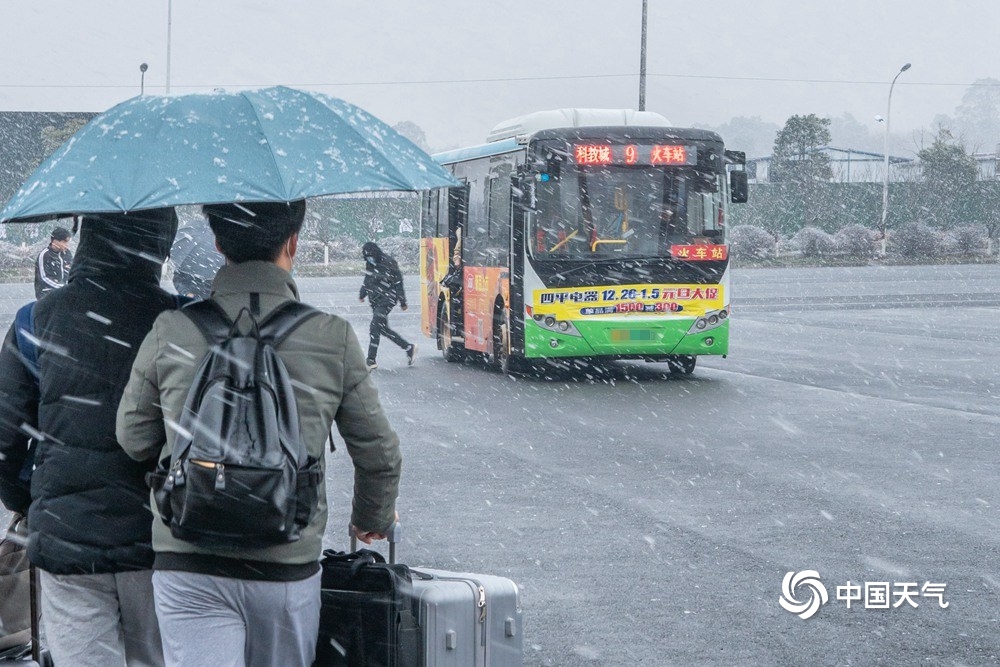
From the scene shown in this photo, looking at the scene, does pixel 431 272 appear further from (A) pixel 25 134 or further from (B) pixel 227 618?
(A) pixel 25 134

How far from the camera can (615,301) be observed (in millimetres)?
16328

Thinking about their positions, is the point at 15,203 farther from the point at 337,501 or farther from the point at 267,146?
the point at 337,501

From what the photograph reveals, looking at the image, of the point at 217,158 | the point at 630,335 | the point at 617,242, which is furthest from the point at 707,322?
the point at 217,158

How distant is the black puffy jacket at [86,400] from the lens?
3.08 m

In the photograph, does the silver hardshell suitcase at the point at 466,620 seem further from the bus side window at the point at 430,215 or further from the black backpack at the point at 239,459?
the bus side window at the point at 430,215

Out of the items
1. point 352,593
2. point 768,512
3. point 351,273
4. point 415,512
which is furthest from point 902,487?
point 351,273

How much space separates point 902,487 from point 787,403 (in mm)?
4726

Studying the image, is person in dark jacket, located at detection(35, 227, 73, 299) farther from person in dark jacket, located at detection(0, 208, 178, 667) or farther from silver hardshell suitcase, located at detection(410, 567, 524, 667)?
silver hardshell suitcase, located at detection(410, 567, 524, 667)

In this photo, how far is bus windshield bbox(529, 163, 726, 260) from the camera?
16.4m

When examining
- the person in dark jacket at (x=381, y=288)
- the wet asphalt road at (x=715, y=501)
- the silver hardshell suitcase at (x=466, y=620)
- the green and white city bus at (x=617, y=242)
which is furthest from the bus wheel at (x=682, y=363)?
the silver hardshell suitcase at (x=466, y=620)

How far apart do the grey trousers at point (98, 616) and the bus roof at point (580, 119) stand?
1452 cm

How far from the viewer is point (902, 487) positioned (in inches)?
362

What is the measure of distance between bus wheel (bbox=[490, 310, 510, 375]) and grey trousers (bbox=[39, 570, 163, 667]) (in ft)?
45.3

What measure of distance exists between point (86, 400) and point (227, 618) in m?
0.64
